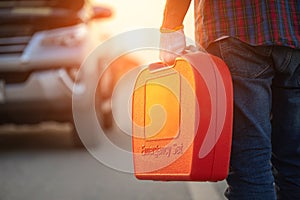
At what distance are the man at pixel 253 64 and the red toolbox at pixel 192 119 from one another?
115 millimetres

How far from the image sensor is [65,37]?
7375mm

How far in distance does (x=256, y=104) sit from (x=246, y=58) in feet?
0.51

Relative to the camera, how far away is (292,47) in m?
2.40

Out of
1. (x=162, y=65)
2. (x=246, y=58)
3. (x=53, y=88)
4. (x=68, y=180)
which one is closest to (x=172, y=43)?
(x=162, y=65)

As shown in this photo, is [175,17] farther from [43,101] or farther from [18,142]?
[18,142]

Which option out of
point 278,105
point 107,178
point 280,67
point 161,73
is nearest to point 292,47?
point 280,67

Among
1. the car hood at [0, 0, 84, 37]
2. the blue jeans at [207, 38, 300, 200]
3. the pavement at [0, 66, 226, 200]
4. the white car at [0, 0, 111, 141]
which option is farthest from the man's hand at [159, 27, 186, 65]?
the car hood at [0, 0, 84, 37]

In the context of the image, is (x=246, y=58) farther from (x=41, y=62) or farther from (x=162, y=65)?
(x=41, y=62)

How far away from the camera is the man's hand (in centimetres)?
255

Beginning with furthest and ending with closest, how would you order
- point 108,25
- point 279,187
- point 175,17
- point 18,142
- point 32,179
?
point 108,25 → point 18,142 → point 32,179 → point 279,187 → point 175,17

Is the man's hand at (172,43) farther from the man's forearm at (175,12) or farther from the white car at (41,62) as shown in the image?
the white car at (41,62)

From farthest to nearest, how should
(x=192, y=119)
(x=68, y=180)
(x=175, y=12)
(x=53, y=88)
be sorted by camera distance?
(x=53, y=88) → (x=68, y=180) → (x=175, y=12) → (x=192, y=119)

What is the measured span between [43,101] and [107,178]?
61.5 inches

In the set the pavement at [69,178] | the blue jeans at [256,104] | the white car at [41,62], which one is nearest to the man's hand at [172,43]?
the blue jeans at [256,104]
